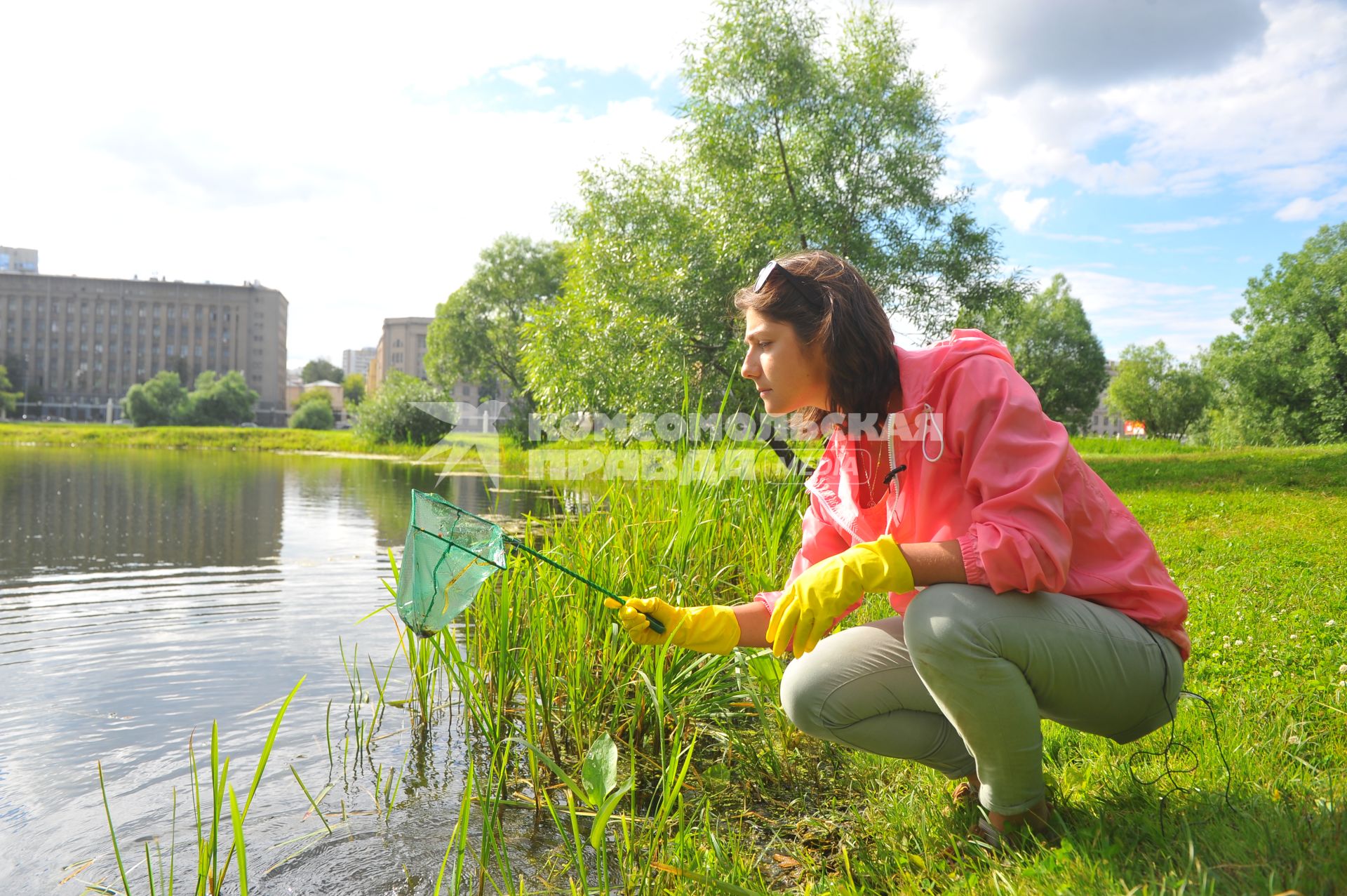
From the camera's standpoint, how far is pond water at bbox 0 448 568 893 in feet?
7.97

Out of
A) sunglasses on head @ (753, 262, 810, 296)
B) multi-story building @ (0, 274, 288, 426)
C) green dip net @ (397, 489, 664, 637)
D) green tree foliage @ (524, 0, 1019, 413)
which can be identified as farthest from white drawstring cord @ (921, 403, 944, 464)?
multi-story building @ (0, 274, 288, 426)

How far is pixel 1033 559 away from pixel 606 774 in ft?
3.16

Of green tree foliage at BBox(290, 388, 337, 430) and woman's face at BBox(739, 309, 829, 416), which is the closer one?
woman's face at BBox(739, 309, 829, 416)

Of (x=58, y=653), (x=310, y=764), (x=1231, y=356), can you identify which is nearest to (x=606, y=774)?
(x=310, y=764)

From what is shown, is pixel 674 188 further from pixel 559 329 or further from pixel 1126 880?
pixel 1126 880

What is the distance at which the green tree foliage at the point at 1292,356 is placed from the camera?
24453mm

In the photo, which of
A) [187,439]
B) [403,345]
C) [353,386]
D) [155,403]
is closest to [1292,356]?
[187,439]

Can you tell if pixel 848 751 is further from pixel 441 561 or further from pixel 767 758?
pixel 441 561

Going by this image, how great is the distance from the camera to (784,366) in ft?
6.43

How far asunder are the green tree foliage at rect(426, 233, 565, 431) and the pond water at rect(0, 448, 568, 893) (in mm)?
26011

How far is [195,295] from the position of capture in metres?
90.3

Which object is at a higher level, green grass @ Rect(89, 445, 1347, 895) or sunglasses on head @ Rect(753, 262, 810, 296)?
sunglasses on head @ Rect(753, 262, 810, 296)

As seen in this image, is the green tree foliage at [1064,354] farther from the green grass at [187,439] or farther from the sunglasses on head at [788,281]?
the sunglasses on head at [788,281]

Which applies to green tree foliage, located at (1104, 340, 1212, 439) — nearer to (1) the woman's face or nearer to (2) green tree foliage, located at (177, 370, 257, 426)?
(1) the woman's face
